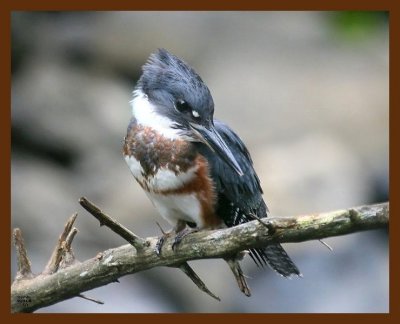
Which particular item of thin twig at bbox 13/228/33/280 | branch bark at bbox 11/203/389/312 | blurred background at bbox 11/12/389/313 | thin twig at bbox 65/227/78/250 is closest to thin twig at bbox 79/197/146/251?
branch bark at bbox 11/203/389/312

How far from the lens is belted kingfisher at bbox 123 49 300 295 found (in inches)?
84.0

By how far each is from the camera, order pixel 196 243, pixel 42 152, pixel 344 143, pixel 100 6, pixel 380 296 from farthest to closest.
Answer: pixel 42 152, pixel 344 143, pixel 380 296, pixel 100 6, pixel 196 243

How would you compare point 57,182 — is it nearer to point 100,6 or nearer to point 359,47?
point 359,47

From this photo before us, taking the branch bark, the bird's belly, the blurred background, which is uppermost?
the blurred background

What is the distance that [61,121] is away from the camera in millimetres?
4754

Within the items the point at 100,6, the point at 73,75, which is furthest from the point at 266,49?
the point at 100,6

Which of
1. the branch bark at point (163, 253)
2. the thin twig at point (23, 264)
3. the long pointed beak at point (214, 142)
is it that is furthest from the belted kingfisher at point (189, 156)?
the thin twig at point (23, 264)

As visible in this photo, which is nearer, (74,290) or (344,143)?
(74,290)

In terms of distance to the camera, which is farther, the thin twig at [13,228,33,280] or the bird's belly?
the bird's belly

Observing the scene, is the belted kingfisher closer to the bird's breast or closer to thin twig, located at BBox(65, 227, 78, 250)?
the bird's breast

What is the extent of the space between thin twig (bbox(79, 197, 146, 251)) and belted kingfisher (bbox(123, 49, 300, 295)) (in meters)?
0.17

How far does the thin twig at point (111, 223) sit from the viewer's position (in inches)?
69.5

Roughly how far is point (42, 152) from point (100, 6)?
2.52m

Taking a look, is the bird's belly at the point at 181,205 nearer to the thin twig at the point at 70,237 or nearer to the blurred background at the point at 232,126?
the thin twig at the point at 70,237
